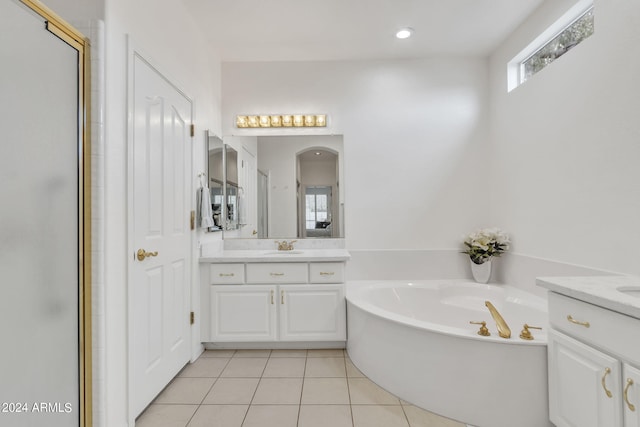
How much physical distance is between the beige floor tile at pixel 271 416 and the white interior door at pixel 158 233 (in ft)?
1.99

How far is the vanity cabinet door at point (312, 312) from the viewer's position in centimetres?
259

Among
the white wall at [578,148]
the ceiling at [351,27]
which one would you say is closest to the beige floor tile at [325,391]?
the white wall at [578,148]

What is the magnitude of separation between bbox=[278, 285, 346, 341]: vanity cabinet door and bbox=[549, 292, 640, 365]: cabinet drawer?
146cm

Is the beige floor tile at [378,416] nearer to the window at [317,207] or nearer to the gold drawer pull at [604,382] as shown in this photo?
the gold drawer pull at [604,382]

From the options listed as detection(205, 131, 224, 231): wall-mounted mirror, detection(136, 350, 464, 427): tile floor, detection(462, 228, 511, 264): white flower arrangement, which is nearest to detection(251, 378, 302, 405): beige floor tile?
detection(136, 350, 464, 427): tile floor

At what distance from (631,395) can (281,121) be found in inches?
116

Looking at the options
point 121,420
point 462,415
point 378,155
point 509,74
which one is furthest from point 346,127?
point 121,420

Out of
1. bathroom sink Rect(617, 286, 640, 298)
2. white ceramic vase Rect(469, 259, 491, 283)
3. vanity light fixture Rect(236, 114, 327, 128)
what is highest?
vanity light fixture Rect(236, 114, 327, 128)

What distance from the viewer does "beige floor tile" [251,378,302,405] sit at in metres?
1.95

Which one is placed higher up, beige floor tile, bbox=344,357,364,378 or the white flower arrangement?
the white flower arrangement

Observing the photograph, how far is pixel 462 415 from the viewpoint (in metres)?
1.73

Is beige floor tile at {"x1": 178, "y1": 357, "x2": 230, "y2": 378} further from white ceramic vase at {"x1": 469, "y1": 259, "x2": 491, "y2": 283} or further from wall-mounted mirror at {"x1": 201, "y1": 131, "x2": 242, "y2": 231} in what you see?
white ceramic vase at {"x1": 469, "y1": 259, "x2": 491, "y2": 283}

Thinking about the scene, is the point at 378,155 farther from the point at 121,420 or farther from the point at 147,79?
the point at 121,420

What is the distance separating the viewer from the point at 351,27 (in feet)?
8.57
